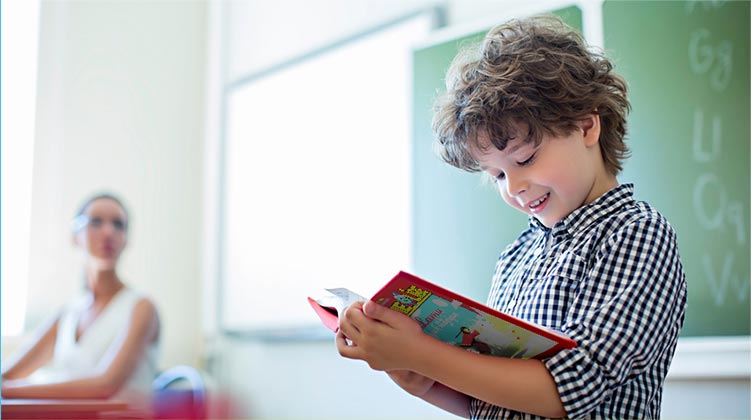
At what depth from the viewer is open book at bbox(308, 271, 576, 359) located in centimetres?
96

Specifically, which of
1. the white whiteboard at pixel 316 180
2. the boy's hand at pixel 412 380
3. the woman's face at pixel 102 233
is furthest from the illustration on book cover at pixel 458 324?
the woman's face at pixel 102 233

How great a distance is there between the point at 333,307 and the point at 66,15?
292 cm

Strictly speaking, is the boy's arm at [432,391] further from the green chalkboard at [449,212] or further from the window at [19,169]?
the window at [19,169]

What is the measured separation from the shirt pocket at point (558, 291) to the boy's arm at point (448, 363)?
0.10m

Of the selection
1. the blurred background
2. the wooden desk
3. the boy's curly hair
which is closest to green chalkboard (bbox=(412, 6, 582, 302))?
the blurred background

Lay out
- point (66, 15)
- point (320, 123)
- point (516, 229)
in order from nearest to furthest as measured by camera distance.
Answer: point (516, 229)
point (320, 123)
point (66, 15)

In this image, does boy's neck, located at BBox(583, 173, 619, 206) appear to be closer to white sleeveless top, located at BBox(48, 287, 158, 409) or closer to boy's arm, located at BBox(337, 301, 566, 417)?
boy's arm, located at BBox(337, 301, 566, 417)

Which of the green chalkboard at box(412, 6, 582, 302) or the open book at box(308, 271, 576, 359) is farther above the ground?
the green chalkboard at box(412, 6, 582, 302)

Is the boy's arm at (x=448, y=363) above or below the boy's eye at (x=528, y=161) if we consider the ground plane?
below

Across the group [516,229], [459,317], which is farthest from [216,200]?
[459,317]

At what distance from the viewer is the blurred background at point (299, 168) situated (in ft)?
5.95

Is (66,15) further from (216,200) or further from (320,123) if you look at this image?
(320,123)

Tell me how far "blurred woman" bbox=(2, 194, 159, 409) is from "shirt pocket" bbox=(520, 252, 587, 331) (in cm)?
183

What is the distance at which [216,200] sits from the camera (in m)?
3.73
